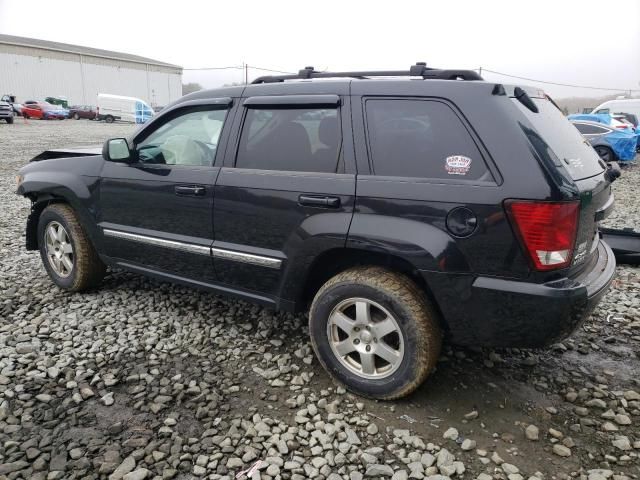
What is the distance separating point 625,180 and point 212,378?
1276 centimetres

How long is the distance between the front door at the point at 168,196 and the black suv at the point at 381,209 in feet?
0.05

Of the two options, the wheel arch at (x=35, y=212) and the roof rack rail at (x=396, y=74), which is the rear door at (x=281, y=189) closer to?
the roof rack rail at (x=396, y=74)

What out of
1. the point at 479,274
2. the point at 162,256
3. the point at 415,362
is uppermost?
the point at 479,274

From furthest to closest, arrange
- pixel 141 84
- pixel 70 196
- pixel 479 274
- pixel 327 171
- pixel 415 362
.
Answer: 1. pixel 141 84
2. pixel 70 196
3. pixel 327 171
4. pixel 415 362
5. pixel 479 274

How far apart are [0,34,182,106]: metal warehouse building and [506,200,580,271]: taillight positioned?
62835 mm

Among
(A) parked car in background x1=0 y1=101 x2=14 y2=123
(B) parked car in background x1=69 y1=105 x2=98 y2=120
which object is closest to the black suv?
(A) parked car in background x1=0 y1=101 x2=14 y2=123

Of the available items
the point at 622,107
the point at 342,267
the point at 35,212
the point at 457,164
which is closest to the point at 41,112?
the point at 622,107

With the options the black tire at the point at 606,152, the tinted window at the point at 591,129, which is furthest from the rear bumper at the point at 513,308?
the tinted window at the point at 591,129

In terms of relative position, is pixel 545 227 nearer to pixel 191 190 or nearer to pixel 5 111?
pixel 191 190

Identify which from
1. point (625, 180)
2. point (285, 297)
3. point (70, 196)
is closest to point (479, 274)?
point (285, 297)

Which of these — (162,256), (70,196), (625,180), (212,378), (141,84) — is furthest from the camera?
(141,84)

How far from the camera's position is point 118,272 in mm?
5000

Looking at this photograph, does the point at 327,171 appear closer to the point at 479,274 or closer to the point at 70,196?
the point at 479,274

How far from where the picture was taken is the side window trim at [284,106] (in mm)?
2945
